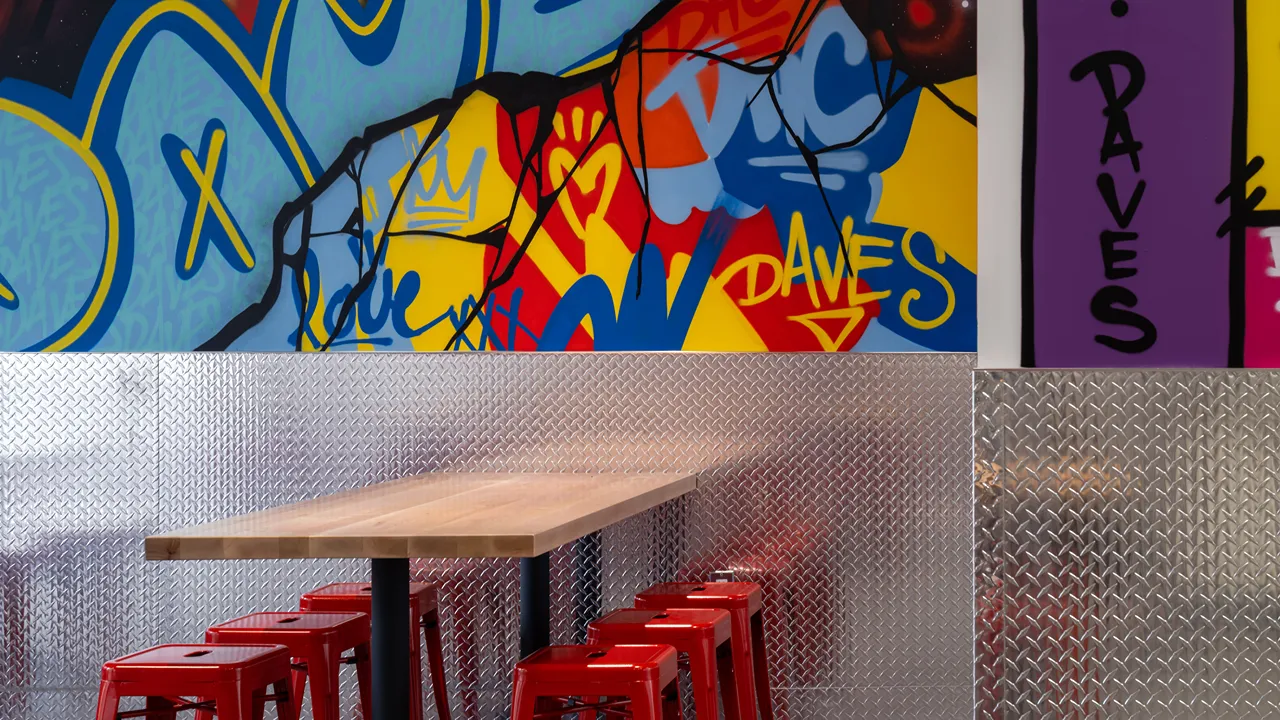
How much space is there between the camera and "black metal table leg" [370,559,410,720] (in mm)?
2531

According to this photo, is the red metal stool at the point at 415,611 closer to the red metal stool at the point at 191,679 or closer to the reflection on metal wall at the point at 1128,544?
the red metal stool at the point at 191,679

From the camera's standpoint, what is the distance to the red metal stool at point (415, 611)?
3496 mm

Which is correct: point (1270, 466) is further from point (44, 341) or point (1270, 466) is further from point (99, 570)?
point (44, 341)

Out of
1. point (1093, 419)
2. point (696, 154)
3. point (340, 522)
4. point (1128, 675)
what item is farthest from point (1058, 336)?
point (696, 154)

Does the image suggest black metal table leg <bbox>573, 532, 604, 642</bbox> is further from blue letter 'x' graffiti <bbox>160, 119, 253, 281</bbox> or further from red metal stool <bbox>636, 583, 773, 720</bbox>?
blue letter 'x' graffiti <bbox>160, 119, 253, 281</bbox>

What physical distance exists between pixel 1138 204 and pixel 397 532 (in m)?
1.80

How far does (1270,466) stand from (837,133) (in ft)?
7.05

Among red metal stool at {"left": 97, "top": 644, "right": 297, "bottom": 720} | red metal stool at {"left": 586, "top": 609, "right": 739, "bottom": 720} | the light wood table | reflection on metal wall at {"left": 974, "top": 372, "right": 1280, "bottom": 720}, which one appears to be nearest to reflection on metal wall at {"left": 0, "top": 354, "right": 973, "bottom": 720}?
the light wood table

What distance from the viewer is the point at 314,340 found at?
14.7 ft

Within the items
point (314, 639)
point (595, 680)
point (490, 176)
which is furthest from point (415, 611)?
point (490, 176)

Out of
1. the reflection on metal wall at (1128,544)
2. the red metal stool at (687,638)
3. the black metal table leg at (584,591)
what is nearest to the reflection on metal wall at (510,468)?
the black metal table leg at (584,591)

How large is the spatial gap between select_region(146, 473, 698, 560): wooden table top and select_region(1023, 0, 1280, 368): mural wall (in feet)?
3.89

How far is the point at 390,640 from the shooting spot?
2.55 meters

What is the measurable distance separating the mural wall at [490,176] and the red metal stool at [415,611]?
3.59 feet
